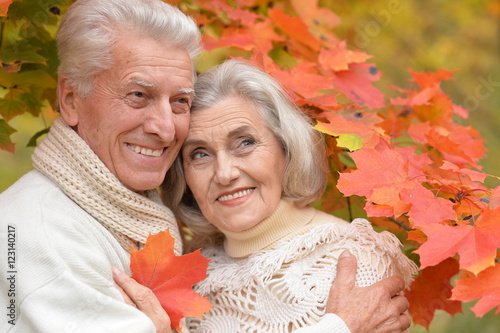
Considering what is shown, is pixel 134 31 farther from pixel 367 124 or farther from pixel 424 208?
pixel 424 208

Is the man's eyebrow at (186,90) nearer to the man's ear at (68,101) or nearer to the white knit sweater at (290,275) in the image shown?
the man's ear at (68,101)

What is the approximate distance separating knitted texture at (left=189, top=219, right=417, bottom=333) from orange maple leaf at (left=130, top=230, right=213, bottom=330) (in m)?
0.25

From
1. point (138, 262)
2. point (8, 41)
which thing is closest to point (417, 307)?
point (138, 262)

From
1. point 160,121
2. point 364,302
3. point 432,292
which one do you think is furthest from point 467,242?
point 160,121

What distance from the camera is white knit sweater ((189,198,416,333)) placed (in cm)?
221

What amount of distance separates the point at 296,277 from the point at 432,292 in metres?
0.77

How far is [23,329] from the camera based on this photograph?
1798 mm

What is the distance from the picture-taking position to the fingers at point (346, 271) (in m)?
2.17

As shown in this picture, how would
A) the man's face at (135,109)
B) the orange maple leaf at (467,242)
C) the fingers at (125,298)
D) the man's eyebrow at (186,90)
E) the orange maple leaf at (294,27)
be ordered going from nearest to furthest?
1. the orange maple leaf at (467,242)
2. the fingers at (125,298)
3. the man's face at (135,109)
4. the man's eyebrow at (186,90)
5. the orange maple leaf at (294,27)

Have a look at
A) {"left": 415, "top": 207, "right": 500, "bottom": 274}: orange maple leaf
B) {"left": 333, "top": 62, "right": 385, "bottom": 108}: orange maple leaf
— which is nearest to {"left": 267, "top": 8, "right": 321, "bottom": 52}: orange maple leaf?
{"left": 333, "top": 62, "right": 385, "bottom": 108}: orange maple leaf

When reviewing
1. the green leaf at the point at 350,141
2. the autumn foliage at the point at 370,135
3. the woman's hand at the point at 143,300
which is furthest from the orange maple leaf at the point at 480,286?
the woman's hand at the point at 143,300

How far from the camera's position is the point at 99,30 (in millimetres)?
2137

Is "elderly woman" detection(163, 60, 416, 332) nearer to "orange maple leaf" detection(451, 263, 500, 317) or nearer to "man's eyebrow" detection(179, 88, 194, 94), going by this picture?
"man's eyebrow" detection(179, 88, 194, 94)

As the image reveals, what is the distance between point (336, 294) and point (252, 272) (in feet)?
1.22
